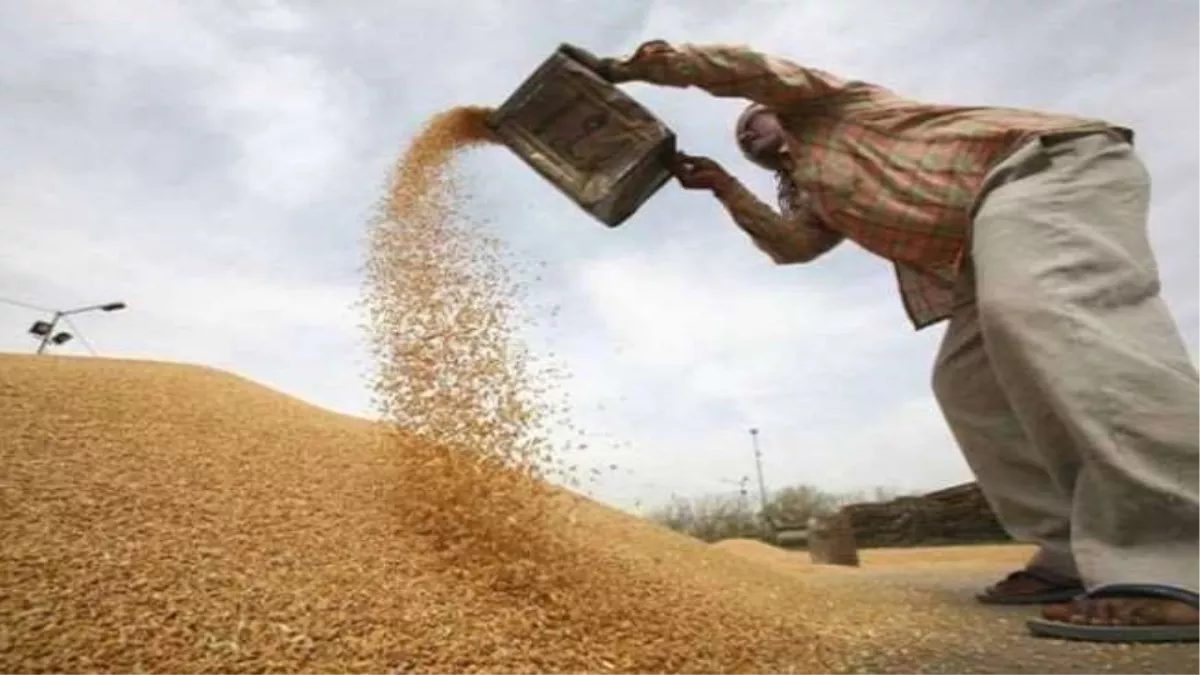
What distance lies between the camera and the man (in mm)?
1574

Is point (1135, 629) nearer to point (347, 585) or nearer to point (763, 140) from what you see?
point (347, 585)

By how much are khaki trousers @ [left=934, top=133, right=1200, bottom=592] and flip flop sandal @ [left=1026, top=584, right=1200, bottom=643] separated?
0.07 ft

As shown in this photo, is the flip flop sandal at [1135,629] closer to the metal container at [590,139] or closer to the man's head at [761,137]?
the man's head at [761,137]

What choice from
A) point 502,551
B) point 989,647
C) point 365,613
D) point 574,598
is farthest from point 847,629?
Result: point 365,613

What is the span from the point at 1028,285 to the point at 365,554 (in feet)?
5.08

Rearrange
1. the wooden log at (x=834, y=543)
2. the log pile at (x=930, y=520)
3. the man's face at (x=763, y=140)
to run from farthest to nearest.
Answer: the log pile at (x=930, y=520)
the wooden log at (x=834, y=543)
the man's face at (x=763, y=140)

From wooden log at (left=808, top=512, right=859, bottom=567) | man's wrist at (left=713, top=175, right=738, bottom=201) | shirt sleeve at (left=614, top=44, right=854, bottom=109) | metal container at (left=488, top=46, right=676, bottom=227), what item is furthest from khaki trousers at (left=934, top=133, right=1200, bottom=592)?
wooden log at (left=808, top=512, right=859, bottom=567)

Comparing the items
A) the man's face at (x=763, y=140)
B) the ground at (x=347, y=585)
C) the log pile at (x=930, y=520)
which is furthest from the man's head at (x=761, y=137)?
the log pile at (x=930, y=520)

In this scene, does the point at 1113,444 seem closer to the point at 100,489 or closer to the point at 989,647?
the point at 989,647

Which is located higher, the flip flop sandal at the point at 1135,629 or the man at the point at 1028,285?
the man at the point at 1028,285

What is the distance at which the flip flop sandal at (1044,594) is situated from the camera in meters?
→ 2.29

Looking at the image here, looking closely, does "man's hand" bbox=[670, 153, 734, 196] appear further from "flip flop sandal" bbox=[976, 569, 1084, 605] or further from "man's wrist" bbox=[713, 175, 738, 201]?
"flip flop sandal" bbox=[976, 569, 1084, 605]

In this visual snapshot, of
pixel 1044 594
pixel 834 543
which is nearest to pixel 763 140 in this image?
pixel 1044 594

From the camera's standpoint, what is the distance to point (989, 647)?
1.71 m
